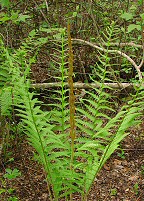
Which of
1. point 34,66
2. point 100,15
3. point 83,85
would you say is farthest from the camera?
point 100,15

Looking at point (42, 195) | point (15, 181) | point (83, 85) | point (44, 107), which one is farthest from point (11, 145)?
point (83, 85)

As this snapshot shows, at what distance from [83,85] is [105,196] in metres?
1.47

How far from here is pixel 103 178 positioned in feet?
10.1

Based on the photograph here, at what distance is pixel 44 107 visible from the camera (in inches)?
158

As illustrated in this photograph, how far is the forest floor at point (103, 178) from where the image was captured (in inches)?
112

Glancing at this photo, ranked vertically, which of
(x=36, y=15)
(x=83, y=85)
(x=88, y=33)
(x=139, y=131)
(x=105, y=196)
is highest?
(x=36, y=15)

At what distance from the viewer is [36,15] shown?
468 cm

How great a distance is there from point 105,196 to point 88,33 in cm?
251

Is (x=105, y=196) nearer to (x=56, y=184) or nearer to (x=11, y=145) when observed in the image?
(x=56, y=184)

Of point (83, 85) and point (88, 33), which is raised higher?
point (88, 33)

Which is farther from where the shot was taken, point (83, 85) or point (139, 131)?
point (83, 85)

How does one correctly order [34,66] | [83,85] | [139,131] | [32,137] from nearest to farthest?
[32,137]
[139,131]
[83,85]
[34,66]

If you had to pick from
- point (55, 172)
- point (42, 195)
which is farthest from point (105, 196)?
point (55, 172)

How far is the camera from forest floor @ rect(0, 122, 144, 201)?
2.86 metres
